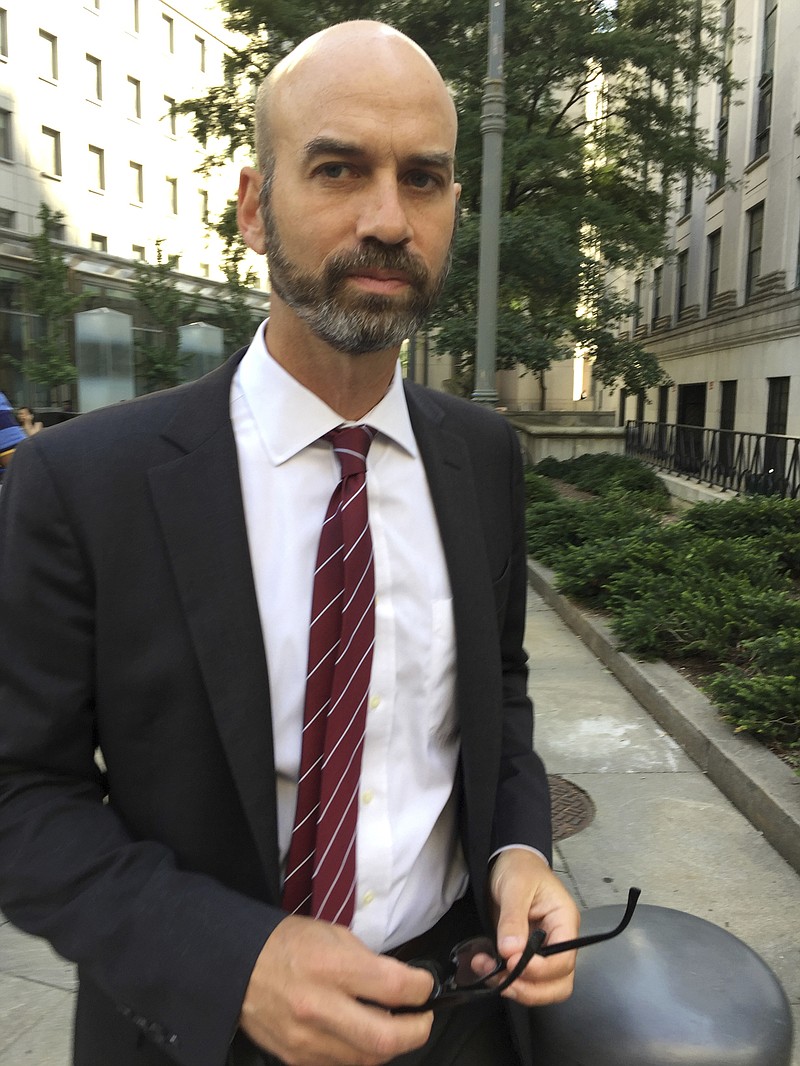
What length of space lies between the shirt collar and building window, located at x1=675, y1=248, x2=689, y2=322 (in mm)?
30495

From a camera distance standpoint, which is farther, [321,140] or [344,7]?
[344,7]

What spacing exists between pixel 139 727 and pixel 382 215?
805 millimetres

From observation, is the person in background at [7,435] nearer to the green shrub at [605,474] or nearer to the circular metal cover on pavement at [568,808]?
the circular metal cover on pavement at [568,808]

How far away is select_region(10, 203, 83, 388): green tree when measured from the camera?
2038 centimetres

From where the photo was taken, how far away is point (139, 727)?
129 centimetres

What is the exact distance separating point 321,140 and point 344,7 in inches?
680

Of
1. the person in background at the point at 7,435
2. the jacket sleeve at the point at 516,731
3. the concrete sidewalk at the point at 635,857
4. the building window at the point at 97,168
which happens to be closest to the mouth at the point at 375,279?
the jacket sleeve at the point at 516,731

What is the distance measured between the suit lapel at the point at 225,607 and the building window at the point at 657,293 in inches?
1304

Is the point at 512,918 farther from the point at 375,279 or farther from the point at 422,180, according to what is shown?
the point at 422,180

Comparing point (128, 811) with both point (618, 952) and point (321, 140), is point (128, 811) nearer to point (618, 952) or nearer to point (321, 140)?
point (618, 952)

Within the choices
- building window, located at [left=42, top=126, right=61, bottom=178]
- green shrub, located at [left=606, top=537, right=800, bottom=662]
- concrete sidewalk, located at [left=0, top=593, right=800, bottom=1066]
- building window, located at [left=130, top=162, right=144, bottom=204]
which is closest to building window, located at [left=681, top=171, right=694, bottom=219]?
building window, located at [left=42, top=126, right=61, bottom=178]

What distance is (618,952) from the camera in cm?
165

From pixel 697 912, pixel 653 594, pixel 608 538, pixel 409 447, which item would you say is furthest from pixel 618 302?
pixel 409 447

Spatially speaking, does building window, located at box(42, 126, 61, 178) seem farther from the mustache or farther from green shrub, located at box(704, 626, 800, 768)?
the mustache
